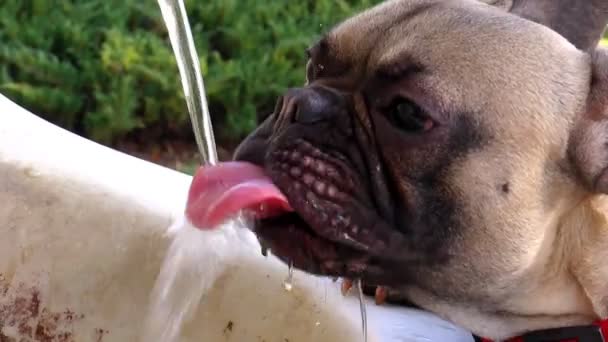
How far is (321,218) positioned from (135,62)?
2.08 metres

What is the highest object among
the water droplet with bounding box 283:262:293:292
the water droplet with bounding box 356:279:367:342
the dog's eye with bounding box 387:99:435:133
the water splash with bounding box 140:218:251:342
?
the dog's eye with bounding box 387:99:435:133

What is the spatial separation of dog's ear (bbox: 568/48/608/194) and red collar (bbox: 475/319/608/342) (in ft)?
0.84

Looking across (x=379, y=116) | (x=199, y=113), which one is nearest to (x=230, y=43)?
(x=199, y=113)

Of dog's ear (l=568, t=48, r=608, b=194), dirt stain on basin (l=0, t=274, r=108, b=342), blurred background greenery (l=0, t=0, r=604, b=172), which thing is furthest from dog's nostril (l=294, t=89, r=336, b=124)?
blurred background greenery (l=0, t=0, r=604, b=172)

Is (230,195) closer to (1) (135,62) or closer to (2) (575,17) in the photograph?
(2) (575,17)

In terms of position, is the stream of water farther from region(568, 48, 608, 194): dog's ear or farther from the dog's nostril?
region(568, 48, 608, 194): dog's ear

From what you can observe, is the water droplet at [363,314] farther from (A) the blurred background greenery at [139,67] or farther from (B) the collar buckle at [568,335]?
(A) the blurred background greenery at [139,67]

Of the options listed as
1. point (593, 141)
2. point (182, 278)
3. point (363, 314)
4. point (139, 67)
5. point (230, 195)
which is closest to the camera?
point (230, 195)

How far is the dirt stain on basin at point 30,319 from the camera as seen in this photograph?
7.51ft

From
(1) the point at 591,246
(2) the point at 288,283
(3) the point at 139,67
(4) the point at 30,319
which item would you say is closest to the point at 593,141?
(1) the point at 591,246

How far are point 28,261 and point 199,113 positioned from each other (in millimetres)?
545

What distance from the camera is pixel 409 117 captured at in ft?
5.80

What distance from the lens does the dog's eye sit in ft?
5.75

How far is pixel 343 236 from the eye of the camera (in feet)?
5.79
